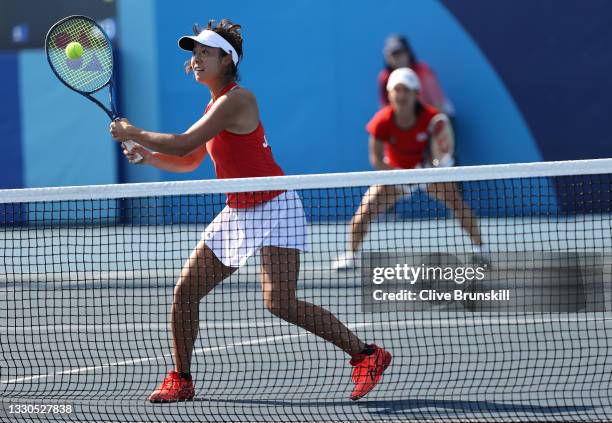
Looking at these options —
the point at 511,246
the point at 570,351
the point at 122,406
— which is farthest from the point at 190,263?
the point at 511,246

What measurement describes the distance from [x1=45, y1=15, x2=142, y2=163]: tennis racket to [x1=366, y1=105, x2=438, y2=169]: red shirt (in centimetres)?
375

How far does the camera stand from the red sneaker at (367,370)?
480cm

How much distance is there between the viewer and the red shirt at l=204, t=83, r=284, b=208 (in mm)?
4910

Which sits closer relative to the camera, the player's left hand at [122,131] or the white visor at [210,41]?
the player's left hand at [122,131]

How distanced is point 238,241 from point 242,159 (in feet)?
1.25

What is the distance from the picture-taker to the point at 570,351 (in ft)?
19.0

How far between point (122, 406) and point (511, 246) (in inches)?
237

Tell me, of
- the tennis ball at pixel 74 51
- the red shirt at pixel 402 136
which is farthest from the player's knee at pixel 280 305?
the red shirt at pixel 402 136

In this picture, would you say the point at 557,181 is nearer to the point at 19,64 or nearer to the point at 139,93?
the point at 139,93

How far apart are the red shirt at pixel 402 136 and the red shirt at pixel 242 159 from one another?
395cm

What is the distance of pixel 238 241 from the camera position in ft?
15.9

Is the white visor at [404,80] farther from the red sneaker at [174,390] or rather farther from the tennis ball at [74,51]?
the red sneaker at [174,390]

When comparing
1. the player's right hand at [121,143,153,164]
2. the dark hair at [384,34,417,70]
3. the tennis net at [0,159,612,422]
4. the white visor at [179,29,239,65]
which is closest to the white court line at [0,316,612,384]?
the tennis net at [0,159,612,422]

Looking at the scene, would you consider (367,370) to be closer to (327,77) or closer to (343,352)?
(343,352)
